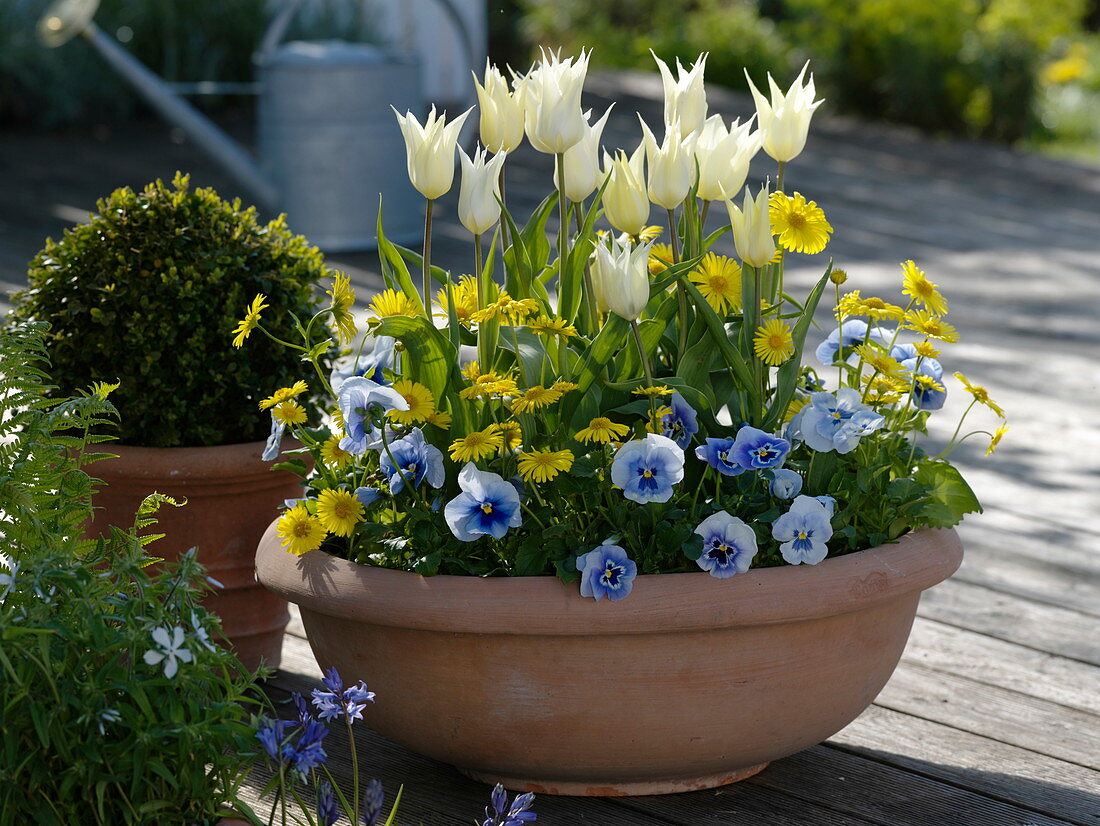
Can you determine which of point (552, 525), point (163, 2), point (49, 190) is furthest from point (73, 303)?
point (163, 2)

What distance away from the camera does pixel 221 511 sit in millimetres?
1901

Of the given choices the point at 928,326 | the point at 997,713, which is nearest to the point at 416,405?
the point at 928,326

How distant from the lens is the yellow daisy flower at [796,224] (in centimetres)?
154

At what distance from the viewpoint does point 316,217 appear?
5012mm

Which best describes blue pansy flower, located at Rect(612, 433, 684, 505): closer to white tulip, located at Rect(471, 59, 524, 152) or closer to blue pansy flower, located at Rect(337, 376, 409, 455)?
blue pansy flower, located at Rect(337, 376, 409, 455)

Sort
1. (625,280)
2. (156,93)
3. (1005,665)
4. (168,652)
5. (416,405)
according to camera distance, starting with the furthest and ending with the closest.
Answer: (156,93)
(1005,665)
(416,405)
(625,280)
(168,652)

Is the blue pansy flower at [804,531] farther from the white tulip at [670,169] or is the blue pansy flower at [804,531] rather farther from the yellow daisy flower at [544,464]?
the white tulip at [670,169]

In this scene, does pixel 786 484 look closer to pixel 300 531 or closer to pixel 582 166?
pixel 582 166

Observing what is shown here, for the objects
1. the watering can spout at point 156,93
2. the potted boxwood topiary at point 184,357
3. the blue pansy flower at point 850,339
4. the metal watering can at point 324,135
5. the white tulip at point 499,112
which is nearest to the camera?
the white tulip at point 499,112

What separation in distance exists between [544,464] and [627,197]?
30 centimetres

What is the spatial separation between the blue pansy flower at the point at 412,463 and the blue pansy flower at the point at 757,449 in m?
0.32

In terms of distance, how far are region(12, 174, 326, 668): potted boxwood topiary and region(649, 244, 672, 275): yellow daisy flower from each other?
51 cm

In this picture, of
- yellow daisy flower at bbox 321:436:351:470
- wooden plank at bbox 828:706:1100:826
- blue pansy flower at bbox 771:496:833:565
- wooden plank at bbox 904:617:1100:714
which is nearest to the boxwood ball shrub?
yellow daisy flower at bbox 321:436:351:470

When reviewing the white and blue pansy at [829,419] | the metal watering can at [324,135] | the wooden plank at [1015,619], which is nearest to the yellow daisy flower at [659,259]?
the white and blue pansy at [829,419]
